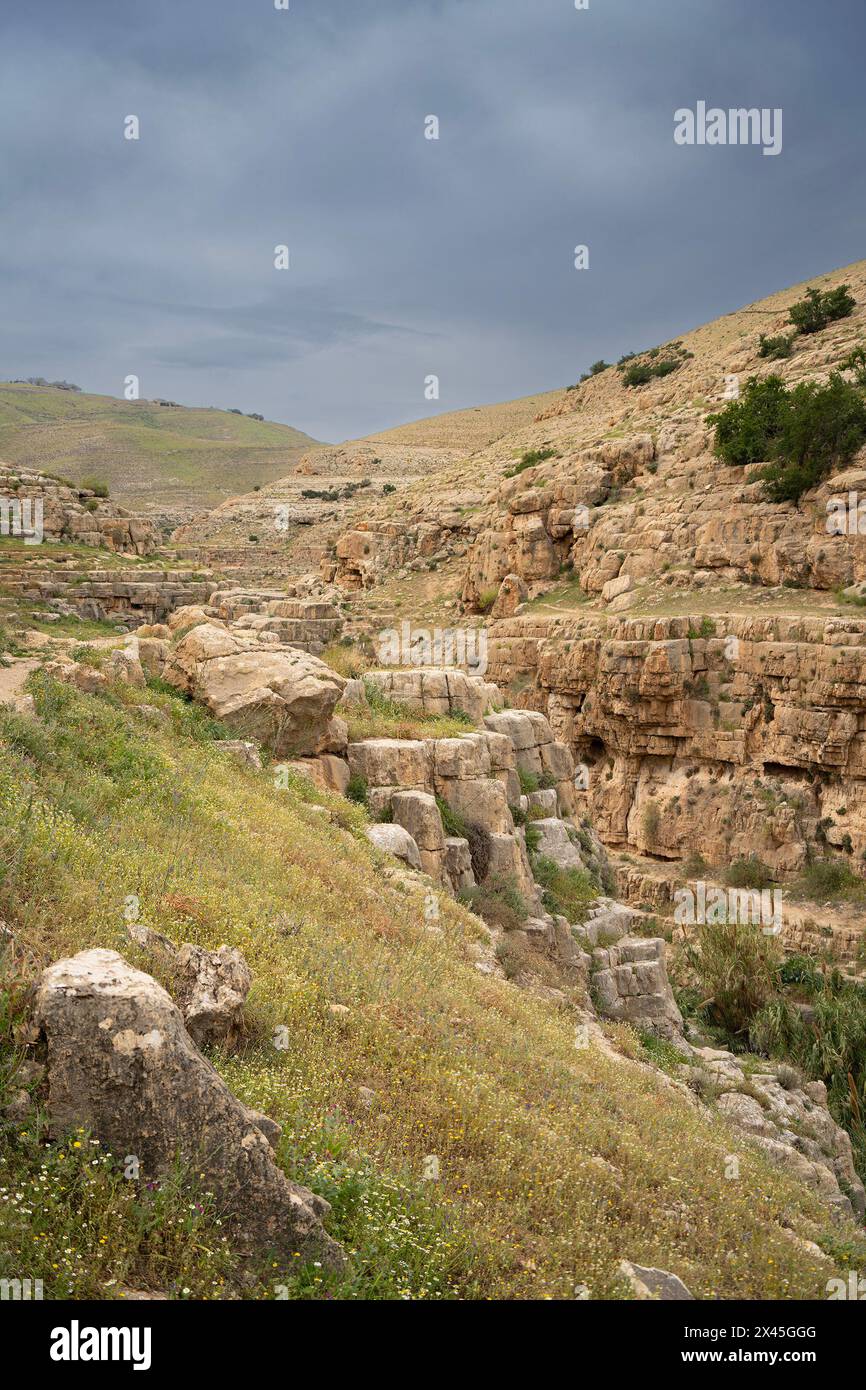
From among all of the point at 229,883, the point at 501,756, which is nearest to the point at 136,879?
the point at 229,883

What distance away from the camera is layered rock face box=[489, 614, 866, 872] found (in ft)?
67.0

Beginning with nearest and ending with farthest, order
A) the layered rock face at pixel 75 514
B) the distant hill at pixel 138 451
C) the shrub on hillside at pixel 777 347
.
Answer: the layered rock face at pixel 75 514 → the shrub on hillside at pixel 777 347 → the distant hill at pixel 138 451

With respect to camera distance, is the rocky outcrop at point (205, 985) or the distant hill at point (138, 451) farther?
the distant hill at point (138, 451)

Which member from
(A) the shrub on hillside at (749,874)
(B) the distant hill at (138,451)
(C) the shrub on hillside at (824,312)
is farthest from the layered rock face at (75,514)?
(B) the distant hill at (138,451)

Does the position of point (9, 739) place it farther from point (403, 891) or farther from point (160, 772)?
point (403, 891)

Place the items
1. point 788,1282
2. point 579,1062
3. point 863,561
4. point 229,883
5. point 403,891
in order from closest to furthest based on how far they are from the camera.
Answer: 1. point 788,1282
2. point 229,883
3. point 579,1062
4. point 403,891
5. point 863,561

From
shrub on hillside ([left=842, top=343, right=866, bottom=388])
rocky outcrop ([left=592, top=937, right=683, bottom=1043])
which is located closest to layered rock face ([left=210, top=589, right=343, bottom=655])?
rocky outcrop ([left=592, top=937, right=683, bottom=1043])

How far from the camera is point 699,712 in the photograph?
22984 millimetres

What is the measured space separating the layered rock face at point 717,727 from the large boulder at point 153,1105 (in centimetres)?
1907

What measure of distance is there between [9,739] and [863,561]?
21369 mm

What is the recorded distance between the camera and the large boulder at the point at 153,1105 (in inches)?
126

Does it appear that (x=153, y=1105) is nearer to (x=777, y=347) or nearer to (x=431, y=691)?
(x=431, y=691)

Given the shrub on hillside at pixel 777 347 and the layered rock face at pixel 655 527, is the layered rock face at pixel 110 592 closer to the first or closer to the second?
the layered rock face at pixel 655 527

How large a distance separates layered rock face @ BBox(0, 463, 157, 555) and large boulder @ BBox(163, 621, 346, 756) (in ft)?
43.3
